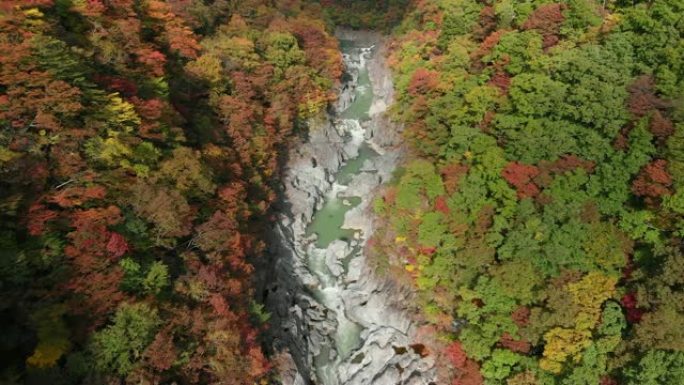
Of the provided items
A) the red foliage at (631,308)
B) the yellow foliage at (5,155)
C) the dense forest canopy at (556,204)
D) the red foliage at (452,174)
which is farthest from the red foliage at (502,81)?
the yellow foliage at (5,155)

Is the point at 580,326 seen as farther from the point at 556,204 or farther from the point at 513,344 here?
the point at 556,204

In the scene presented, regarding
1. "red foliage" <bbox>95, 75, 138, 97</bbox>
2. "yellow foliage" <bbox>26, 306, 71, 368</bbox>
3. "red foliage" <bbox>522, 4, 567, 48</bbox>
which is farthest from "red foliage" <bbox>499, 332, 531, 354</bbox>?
"red foliage" <bbox>95, 75, 138, 97</bbox>

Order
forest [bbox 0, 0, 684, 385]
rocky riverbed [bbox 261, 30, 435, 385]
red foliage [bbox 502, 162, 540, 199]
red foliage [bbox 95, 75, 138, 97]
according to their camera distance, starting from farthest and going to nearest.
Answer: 1. rocky riverbed [bbox 261, 30, 435, 385]
2. red foliage [bbox 502, 162, 540, 199]
3. red foliage [bbox 95, 75, 138, 97]
4. forest [bbox 0, 0, 684, 385]

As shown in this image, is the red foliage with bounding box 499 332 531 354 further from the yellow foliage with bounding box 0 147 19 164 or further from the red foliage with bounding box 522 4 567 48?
the yellow foliage with bounding box 0 147 19 164

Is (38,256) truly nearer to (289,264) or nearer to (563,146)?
(289,264)

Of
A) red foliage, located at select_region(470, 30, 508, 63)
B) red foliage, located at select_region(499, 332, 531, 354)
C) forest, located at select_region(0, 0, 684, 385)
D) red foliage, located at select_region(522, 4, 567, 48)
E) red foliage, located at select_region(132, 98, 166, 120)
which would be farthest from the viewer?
red foliage, located at select_region(470, 30, 508, 63)

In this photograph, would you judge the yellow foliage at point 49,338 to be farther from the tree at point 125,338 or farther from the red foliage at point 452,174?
the red foliage at point 452,174

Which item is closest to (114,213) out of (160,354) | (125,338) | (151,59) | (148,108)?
(125,338)
